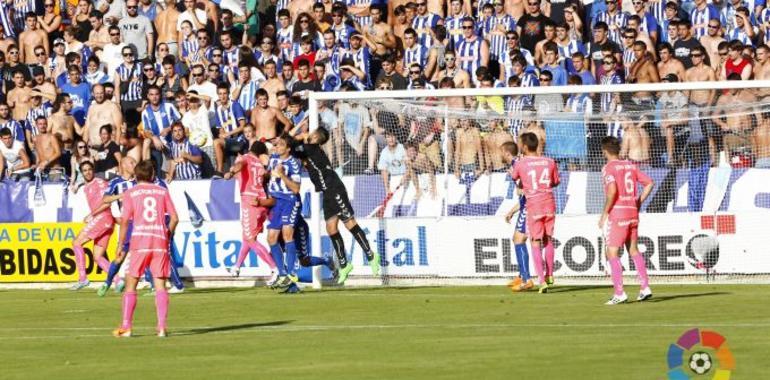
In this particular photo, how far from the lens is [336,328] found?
17.2 m

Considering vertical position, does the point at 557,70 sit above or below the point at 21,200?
above

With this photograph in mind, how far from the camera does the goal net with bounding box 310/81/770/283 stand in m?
23.3

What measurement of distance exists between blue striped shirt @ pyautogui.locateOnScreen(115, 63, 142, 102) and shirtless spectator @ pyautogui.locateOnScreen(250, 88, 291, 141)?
4.15 meters

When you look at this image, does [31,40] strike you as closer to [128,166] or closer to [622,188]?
[128,166]

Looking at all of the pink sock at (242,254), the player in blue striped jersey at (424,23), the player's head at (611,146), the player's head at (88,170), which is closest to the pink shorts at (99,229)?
the player's head at (88,170)

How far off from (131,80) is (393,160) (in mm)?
7934

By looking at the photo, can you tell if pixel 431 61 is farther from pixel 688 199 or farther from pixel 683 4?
pixel 688 199

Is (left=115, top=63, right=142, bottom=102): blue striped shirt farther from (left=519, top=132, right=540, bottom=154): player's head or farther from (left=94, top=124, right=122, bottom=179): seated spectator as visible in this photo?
(left=519, top=132, right=540, bottom=154): player's head

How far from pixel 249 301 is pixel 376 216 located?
3513mm

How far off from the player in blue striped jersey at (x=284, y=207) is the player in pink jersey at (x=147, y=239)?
22.0 feet

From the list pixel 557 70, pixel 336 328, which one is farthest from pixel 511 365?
pixel 557 70

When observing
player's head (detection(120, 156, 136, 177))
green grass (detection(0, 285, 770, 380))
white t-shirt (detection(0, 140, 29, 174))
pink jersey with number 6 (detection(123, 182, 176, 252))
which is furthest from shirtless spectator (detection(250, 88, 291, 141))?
pink jersey with number 6 (detection(123, 182, 176, 252))

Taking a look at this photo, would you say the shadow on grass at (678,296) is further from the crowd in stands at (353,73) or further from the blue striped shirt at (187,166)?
the blue striped shirt at (187,166)

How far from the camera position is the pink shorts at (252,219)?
938 inches
